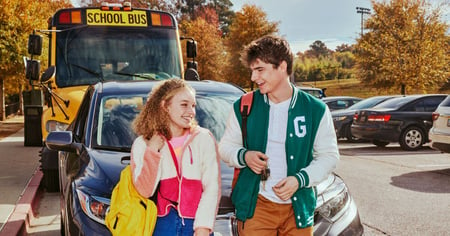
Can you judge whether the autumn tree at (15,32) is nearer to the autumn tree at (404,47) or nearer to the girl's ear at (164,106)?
the girl's ear at (164,106)

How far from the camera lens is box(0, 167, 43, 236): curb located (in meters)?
6.23

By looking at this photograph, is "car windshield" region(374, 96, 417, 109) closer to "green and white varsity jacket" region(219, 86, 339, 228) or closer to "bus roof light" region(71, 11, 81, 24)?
"bus roof light" region(71, 11, 81, 24)

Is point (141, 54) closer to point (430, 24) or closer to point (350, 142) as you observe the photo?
point (350, 142)

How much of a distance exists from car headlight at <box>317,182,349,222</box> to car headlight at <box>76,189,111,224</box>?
1325 millimetres

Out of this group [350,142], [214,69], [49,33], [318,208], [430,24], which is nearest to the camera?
[318,208]

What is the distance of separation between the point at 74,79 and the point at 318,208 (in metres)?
6.95

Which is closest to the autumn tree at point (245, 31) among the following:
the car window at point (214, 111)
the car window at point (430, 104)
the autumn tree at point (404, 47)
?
the autumn tree at point (404, 47)

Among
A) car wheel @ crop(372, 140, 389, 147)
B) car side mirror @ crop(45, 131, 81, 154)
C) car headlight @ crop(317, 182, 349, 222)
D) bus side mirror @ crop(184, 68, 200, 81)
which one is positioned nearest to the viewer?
car headlight @ crop(317, 182, 349, 222)

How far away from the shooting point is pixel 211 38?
54.7m

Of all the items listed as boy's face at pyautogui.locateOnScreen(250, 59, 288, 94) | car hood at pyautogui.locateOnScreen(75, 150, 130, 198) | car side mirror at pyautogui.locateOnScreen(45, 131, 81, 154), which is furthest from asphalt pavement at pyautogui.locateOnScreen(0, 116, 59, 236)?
boy's face at pyautogui.locateOnScreen(250, 59, 288, 94)

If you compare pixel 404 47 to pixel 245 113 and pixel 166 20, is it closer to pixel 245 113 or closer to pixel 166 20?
pixel 166 20

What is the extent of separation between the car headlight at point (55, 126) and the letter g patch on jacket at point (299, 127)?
6.14 m

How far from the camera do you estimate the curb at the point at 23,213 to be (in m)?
6.23

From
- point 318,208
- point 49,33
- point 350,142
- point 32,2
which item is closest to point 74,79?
point 49,33
